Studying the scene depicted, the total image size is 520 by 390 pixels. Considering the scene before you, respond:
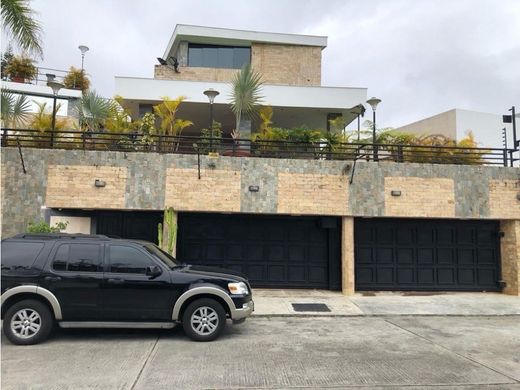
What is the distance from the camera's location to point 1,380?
18.5ft

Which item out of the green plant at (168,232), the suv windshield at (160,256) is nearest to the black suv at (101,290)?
the suv windshield at (160,256)

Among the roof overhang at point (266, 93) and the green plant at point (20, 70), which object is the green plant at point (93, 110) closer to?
the roof overhang at point (266, 93)

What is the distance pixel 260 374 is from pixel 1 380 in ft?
10.8

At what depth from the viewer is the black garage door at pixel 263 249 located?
14.0m

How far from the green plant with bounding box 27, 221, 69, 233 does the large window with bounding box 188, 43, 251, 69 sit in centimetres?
1321

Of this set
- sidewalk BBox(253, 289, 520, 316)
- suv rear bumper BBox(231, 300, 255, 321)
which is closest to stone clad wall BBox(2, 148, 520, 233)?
sidewalk BBox(253, 289, 520, 316)

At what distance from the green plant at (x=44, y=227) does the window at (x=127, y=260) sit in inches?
161

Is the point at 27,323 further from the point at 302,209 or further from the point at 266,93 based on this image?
the point at 266,93

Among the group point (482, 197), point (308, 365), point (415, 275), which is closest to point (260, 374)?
point (308, 365)

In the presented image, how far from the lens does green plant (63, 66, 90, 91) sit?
29.0 m

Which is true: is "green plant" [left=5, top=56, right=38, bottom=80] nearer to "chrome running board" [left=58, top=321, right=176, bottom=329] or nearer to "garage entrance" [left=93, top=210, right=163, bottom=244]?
"garage entrance" [left=93, top=210, right=163, bottom=244]

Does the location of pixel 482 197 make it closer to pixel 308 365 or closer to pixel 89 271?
pixel 308 365

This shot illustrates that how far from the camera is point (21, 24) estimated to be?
996cm

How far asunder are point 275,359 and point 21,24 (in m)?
9.03
